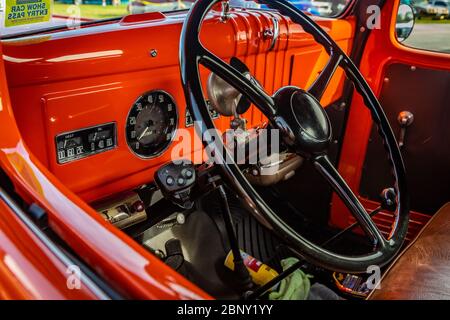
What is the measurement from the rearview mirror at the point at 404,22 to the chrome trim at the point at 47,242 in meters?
1.72

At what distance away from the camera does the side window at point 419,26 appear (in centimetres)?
199

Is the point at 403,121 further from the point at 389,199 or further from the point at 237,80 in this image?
the point at 237,80

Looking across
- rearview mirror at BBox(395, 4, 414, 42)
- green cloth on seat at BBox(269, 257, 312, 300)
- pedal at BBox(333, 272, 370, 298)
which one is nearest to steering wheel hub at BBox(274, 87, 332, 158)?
green cloth on seat at BBox(269, 257, 312, 300)

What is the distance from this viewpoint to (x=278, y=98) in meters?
1.08

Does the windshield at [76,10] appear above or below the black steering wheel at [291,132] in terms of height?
above

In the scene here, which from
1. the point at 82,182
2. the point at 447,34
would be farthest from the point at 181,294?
the point at 447,34

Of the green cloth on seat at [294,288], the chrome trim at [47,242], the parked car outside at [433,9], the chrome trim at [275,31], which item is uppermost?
the parked car outside at [433,9]

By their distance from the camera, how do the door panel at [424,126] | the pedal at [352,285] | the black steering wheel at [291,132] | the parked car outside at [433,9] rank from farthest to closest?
1. the parked car outside at [433,9]
2. the door panel at [424,126]
3. the pedal at [352,285]
4. the black steering wheel at [291,132]

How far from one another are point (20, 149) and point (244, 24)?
94 cm

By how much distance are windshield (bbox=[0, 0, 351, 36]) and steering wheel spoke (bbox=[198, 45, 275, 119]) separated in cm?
43

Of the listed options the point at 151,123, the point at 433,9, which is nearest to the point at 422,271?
the point at 151,123

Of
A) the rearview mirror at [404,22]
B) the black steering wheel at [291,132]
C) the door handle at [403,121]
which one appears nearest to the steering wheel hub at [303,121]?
the black steering wheel at [291,132]

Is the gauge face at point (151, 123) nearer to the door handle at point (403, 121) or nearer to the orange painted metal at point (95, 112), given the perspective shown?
the orange painted metal at point (95, 112)

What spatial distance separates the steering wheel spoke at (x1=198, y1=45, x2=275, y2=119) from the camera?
3.37 ft
